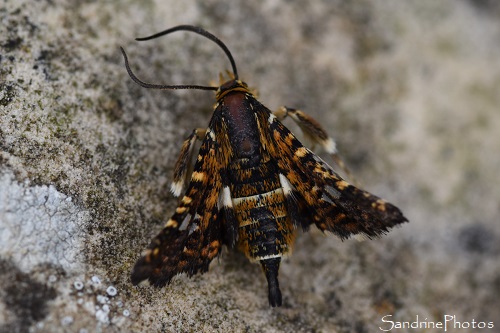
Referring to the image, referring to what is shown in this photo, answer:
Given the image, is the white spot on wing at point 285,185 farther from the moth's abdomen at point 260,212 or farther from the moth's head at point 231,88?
the moth's head at point 231,88

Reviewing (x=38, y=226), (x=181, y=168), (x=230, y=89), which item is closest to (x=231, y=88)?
(x=230, y=89)

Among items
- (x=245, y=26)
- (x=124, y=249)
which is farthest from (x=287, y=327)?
(x=245, y=26)

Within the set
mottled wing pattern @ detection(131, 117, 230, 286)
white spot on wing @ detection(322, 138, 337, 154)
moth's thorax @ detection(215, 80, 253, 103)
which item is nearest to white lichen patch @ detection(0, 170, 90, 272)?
mottled wing pattern @ detection(131, 117, 230, 286)

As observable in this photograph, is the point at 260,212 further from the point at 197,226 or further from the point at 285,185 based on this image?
the point at 197,226

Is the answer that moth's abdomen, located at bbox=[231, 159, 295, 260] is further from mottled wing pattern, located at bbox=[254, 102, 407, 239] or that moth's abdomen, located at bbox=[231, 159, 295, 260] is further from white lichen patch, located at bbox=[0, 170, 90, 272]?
white lichen patch, located at bbox=[0, 170, 90, 272]

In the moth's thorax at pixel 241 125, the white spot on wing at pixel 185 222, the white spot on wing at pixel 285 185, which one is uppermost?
the moth's thorax at pixel 241 125

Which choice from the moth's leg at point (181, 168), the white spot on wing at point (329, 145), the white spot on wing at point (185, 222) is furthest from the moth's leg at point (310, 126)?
the white spot on wing at point (185, 222)
